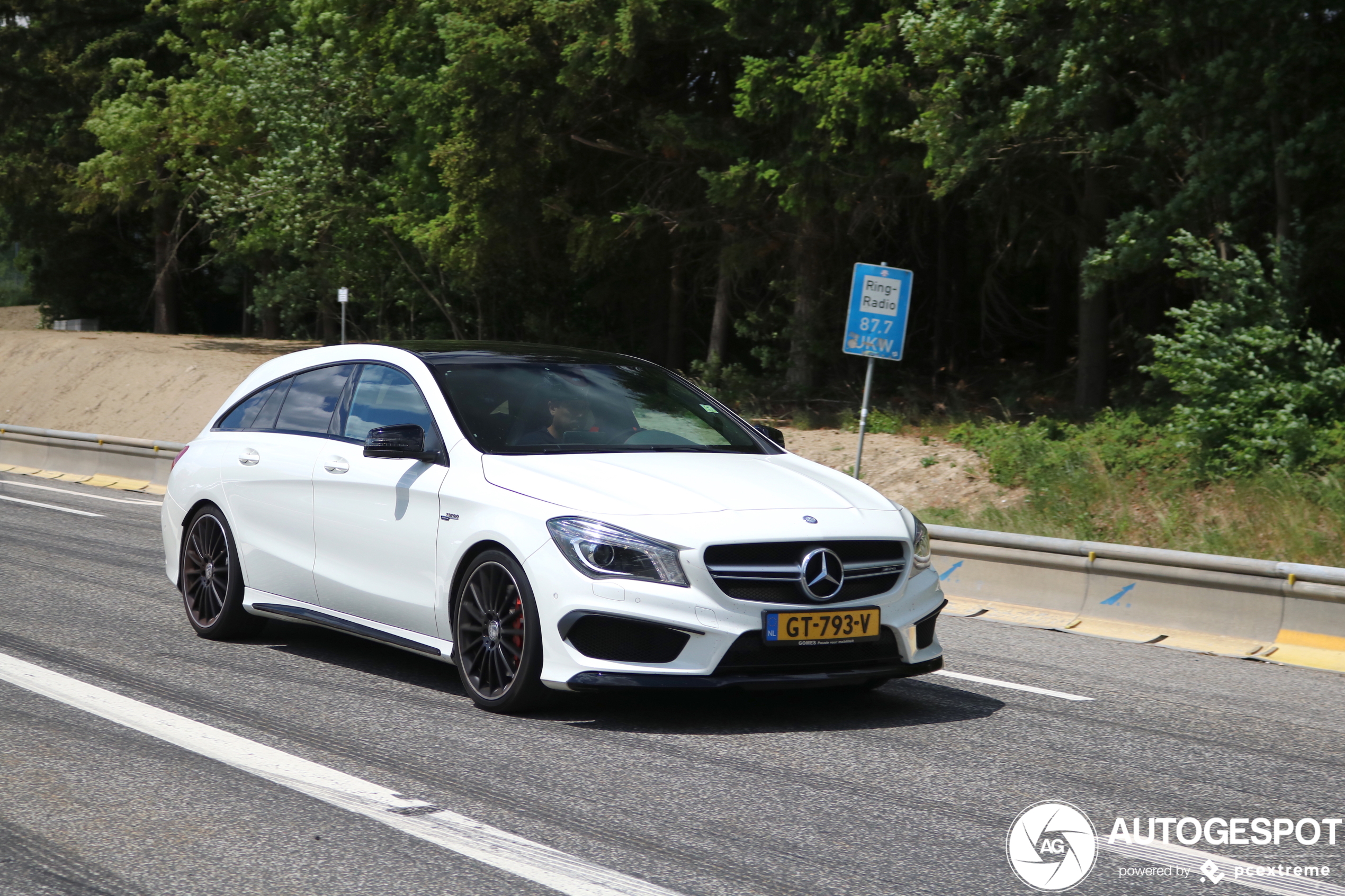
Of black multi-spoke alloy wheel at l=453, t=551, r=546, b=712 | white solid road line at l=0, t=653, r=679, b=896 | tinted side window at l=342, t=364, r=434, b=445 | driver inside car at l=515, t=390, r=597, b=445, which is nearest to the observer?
white solid road line at l=0, t=653, r=679, b=896

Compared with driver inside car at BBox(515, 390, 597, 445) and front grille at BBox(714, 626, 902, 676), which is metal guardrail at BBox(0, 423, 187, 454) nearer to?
driver inside car at BBox(515, 390, 597, 445)

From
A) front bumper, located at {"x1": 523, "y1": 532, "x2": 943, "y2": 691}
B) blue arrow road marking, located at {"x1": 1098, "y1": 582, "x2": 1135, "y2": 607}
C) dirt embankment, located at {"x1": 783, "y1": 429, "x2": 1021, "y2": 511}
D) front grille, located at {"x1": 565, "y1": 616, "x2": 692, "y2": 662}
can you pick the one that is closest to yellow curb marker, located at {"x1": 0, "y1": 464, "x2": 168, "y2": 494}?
dirt embankment, located at {"x1": 783, "y1": 429, "x2": 1021, "y2": 511}

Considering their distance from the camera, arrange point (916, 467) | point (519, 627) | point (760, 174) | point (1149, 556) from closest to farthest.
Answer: point (519, 627)
point (1149, 556)
point (916, 467)
point (760, 174)

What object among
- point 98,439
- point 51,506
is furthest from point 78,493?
point 98,439

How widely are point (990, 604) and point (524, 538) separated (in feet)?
18.8

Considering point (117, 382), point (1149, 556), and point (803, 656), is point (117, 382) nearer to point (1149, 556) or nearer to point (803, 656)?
point (1149, 556)

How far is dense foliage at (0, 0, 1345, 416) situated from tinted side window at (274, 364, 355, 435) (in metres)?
12.6

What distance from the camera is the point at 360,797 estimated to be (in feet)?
16.6

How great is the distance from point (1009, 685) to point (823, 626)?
2.07 metres

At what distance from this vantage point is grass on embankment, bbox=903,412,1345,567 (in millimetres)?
12422

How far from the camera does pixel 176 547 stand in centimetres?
879

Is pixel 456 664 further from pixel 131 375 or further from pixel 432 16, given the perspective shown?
pixel 131 375

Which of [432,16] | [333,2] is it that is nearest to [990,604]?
[432,16]

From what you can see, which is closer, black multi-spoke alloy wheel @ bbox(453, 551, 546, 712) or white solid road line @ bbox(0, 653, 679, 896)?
white solid road line @ bbox(0, 653, 679, 896)
